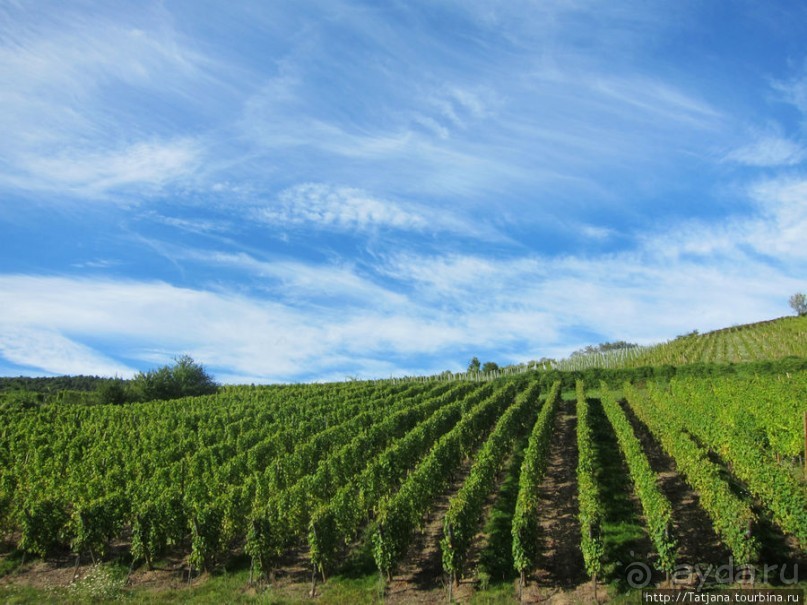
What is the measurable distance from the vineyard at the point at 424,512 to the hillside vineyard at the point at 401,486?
0.31ft

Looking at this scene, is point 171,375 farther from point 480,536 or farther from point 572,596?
point 572,596

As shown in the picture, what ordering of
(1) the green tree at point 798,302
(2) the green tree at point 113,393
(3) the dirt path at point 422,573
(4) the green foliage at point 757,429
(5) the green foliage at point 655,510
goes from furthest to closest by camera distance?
(1) the green tree at point 798,302 < (2) the green tree at point 113,393 < (4) the green foliage at point 757,429 < (3) the dirt path at point 422,573 < (5) the green foliage at point 655,510

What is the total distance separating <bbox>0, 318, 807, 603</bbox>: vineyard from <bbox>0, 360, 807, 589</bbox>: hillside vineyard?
9 centimetres

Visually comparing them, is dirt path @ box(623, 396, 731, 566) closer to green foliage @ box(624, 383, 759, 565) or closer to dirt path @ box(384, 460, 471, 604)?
green foliage @ box(624, 383, 759, 565)

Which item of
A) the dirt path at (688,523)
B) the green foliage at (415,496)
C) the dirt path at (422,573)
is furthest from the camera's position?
the dirt path at (688,523)

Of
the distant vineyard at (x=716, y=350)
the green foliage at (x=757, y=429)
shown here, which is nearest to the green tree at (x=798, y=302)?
the distant vineyard at (x=716, y=350)

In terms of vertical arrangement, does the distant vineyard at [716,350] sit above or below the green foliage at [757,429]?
above

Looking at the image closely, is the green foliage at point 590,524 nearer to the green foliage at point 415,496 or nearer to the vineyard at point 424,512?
the vineyard at point 424,512

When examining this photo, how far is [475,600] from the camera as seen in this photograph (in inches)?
595

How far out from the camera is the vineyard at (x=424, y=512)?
15984mm

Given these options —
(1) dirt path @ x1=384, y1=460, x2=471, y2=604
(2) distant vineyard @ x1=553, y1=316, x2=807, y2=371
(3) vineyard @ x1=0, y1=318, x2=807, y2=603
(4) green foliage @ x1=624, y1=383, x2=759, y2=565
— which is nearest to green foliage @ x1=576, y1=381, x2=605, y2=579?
(3) vineyard @ x1=0, y1=318, x2=807, y2=603

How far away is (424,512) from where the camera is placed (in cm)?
2066

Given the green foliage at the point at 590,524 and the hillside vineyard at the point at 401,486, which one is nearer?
the green foliage at the point at 590,524

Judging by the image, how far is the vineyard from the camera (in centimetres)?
1598
